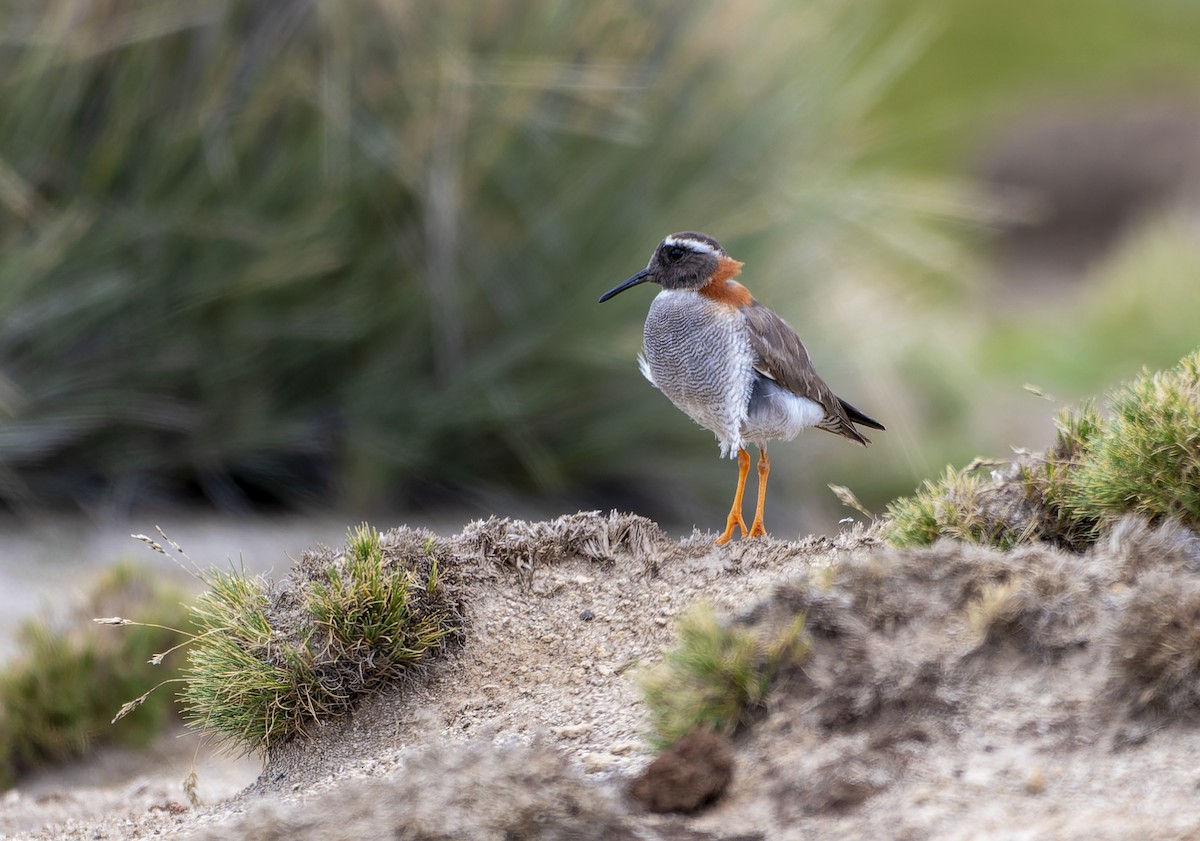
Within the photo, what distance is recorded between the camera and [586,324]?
9.11 metres

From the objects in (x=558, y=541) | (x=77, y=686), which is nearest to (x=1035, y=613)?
(x=558, y=541)

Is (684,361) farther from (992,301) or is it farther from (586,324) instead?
(992,301)

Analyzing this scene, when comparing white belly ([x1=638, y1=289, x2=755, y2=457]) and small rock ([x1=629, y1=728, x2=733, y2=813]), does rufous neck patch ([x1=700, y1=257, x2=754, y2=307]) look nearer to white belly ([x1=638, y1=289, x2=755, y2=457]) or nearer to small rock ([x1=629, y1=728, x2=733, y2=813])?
white belly ([x1=638, y1=289, x2=755, y2=457])

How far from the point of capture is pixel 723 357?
189 inches

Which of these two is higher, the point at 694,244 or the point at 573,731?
the point at 694,244

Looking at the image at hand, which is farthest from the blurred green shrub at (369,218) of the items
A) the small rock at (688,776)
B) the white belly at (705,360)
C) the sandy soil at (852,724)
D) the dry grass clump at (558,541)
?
the small rock at (688,776)

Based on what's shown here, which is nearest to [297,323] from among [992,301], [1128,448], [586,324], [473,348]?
[473,348]

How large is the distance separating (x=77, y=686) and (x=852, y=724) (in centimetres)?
379

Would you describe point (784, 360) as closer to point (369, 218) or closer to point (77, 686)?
point (77, 686)

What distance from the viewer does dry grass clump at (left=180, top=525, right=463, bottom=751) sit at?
414cm

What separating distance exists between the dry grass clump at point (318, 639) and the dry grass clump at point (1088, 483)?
1.47 m

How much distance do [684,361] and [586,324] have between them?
171 inches

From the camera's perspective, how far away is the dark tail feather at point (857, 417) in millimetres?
5266

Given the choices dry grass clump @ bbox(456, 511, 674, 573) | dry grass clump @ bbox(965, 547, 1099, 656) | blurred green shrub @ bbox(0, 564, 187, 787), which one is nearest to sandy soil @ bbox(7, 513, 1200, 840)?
dry grass clump @ bbox(965, 547, 1099, 656)
